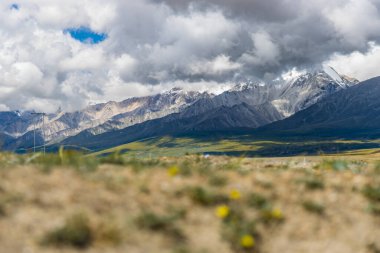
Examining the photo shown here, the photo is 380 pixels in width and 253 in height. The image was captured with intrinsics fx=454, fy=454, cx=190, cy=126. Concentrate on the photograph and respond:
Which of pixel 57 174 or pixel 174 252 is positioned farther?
pixel 57 174

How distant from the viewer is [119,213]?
31.0 feet

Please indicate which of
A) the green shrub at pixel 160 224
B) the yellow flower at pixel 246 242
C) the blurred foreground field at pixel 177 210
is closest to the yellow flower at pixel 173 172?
the blurred foreground field at pixel 177 210

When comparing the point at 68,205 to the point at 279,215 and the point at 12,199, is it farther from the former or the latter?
the point at 279,215

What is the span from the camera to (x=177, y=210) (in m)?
10.1

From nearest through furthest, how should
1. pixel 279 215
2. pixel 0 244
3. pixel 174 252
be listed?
pixel 0 244 < pixel 174 252 < pixel 279 215

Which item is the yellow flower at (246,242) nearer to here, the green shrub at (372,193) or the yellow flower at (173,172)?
the yellow flower at (173,172)

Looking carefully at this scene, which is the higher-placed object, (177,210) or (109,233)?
(177,210)

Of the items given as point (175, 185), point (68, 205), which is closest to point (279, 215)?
point (175, 185)

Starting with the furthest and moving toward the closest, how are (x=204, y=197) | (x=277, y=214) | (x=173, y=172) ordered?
(x=173, y=172), (x=204, y=197), (x=277, y=214)

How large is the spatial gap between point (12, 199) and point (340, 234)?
754 centimetres

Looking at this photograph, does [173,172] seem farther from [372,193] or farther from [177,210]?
[372,193]

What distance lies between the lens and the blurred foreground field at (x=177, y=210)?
8.59 metres

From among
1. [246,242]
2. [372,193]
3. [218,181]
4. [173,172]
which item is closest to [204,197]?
[218,181]

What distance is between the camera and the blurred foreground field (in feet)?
28.2
